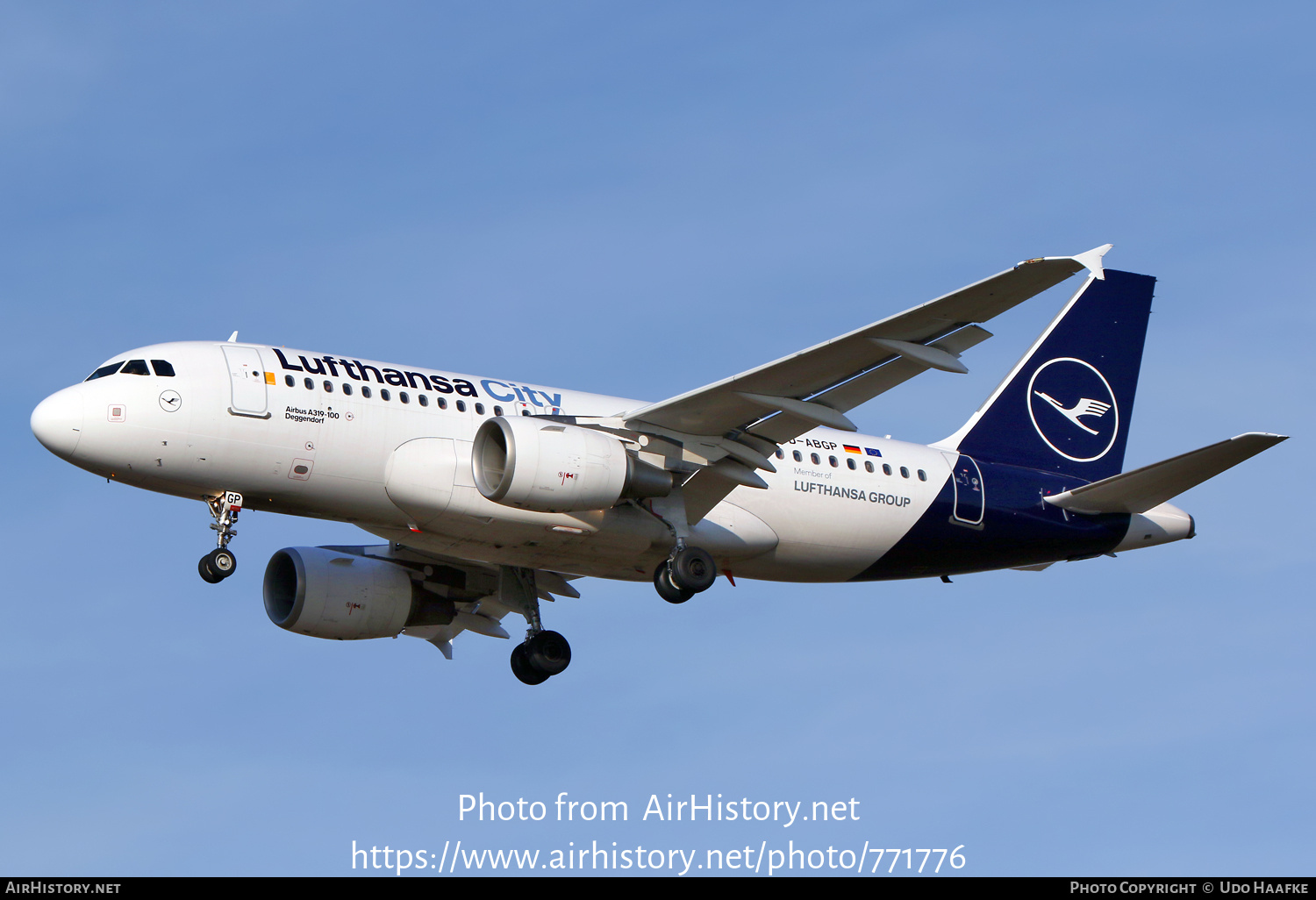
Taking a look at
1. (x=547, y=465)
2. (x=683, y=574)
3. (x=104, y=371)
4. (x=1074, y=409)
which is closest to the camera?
(x=547, y=465)

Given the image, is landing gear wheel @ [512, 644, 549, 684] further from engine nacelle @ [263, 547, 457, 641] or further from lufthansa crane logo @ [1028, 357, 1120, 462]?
lufthansa crane logo @ [1028, 357, 1120, 462]

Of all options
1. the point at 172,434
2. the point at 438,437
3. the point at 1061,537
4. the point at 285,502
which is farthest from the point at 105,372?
the point at 1061,537

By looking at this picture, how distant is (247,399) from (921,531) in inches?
500

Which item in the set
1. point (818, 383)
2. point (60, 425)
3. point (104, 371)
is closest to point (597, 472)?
point (818, 383)

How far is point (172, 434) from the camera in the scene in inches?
1032

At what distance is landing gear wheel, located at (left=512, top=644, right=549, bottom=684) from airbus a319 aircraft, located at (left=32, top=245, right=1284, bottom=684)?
66mm

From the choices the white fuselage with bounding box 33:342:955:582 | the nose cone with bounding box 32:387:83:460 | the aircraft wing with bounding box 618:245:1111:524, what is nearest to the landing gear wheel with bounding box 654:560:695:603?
the white fuselage with bounding box 33:342:955:582

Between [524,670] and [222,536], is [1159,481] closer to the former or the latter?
[524,670]

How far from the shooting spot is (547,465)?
26531 millimetres

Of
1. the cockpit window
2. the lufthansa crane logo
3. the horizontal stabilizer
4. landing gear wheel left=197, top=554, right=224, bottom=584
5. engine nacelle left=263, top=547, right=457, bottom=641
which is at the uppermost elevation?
the lufthansa crane logo

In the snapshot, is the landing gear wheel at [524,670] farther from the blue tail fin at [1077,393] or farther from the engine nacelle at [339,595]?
the blue tail fin at [1077,393]

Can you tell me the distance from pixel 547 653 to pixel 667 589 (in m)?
4.19

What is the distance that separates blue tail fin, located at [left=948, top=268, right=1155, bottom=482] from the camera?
33562mm
